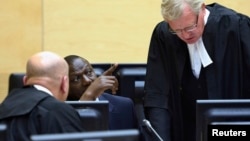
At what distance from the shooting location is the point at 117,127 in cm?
315

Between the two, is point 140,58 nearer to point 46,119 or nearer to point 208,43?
point 208,43

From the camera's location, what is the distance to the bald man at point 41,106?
2.34m

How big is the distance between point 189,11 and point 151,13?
229 centimetres

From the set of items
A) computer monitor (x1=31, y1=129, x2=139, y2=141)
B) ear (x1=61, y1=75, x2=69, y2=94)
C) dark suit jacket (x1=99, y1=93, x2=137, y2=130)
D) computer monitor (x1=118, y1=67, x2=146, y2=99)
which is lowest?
dark suit jacket (x1=99, y1=93, x2=137, y2=130)

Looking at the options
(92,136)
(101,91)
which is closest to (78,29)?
(101,91)

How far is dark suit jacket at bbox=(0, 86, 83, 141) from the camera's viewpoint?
91.8 inches

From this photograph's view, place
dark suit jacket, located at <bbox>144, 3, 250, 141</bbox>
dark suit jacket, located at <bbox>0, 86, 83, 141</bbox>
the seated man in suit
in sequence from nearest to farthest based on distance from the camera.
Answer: dark suit jacket, located at <bbox>0, 86, 83, 141</bbox>, dark suit jacket, located at <bbox>144, 3, 250, 141</bbox>, the seated man in suit

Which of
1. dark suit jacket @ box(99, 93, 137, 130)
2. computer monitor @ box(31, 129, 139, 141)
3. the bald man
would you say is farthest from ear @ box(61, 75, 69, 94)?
computer monitor @ box(31, 129, 139, 141)

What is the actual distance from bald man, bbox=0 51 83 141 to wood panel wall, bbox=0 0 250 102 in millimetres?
2580

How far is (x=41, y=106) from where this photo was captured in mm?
2396

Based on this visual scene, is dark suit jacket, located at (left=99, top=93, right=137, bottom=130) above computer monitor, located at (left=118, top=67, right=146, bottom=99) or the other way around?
the other way around

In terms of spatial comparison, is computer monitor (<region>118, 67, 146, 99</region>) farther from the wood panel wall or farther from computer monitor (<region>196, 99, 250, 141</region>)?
the wood panel wall

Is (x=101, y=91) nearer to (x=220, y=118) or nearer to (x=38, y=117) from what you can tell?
(x=38, y=117)

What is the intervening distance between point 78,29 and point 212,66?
93.7 inches
